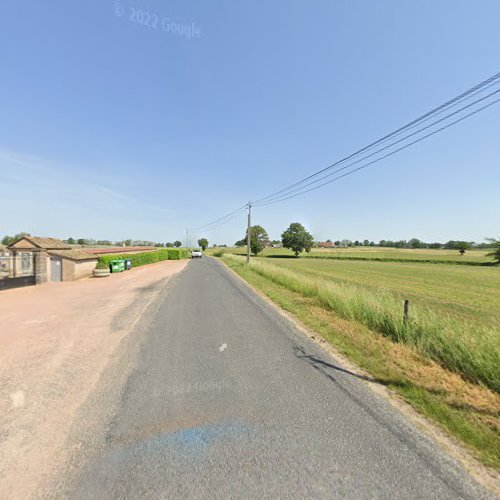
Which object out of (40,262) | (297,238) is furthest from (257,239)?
(40,262)

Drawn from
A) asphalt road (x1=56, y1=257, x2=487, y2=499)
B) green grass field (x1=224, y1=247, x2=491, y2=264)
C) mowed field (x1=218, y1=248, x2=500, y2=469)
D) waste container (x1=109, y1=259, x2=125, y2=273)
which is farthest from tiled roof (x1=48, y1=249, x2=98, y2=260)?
green grass field (x1=224, y1=247, x2=491, y2=264)

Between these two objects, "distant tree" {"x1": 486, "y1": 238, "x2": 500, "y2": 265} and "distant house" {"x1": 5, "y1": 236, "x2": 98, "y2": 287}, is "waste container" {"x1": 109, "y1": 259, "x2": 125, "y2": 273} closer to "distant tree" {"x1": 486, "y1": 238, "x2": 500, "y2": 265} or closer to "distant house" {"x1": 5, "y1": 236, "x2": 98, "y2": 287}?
"distant house" {"x1": 5, "y1": 236, "x2": 98, "y2": 287}

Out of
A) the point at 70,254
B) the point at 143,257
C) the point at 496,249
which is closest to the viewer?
the point at 70,254

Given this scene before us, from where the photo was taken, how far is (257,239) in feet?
291

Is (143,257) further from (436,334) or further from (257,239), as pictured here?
(257,239)

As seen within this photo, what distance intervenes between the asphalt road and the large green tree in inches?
3225

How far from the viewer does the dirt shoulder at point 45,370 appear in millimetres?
2719

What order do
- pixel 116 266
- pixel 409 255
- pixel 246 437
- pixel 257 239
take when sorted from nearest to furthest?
1. pixel 246 437
2. pixel 116 266
3. pixel 409 255
4. pixel 257 239

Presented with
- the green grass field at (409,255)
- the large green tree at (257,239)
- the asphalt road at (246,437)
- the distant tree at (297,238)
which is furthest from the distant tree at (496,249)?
the asphalt road at (246,437)

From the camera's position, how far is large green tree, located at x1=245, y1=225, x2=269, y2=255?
87219 millimetres

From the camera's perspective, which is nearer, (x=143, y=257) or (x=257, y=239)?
(x=143, y=257)

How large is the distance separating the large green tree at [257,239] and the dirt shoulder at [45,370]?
76.8 meters

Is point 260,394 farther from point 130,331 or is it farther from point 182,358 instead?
point 130,331

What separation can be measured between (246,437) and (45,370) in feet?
14.0
